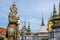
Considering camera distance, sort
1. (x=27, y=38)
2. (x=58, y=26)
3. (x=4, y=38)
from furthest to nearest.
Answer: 1. (x=27, y=38)
2. (x=58, y=26)
3. (x=4, y=38)

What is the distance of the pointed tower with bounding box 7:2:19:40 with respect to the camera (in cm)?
1988

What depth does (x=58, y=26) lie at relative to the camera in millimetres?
23234

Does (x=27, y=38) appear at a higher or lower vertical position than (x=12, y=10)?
lower

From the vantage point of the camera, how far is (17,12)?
20.4 metres

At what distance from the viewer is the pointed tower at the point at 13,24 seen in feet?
65.2

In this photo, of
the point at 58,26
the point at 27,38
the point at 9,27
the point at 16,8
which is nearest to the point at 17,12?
the point at 16,8

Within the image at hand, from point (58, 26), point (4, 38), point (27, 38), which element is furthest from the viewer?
point (27, 38)

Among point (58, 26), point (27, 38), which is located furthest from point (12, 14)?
point (27, 38)

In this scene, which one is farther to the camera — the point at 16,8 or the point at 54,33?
the point at 54,33

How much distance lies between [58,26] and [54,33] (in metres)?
1.02

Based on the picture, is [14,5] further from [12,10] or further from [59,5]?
[59,5]

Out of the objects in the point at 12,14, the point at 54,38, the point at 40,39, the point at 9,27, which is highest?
the point at 12,14

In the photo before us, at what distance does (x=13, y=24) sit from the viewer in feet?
66.6

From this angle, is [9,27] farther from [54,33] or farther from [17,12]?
[54,33]
